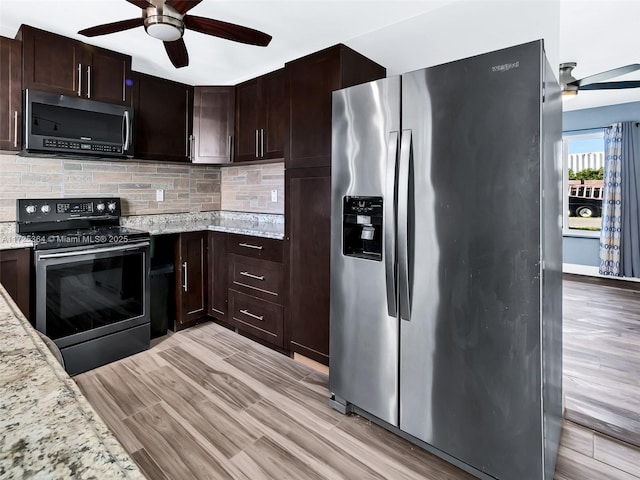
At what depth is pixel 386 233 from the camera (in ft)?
5.89

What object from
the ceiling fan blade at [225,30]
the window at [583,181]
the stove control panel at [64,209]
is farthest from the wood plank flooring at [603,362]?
the stove control panel at [64,209]

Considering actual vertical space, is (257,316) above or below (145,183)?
below

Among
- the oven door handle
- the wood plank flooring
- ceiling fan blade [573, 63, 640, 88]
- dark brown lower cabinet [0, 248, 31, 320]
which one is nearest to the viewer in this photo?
the wood plank flooring

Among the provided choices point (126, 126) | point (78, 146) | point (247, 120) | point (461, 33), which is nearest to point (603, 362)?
point (461, 33)

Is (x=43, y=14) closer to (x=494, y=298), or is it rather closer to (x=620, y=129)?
(x=494, y=298)

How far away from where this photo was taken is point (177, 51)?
215 cm

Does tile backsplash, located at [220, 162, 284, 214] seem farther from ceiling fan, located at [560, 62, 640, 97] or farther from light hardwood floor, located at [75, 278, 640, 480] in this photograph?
ceiling fan, located at [560, 62, 640, 97]

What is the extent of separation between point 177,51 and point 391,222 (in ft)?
5.33

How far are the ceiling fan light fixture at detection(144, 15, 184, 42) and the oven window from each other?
5.31 ft

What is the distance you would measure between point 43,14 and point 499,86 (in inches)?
110

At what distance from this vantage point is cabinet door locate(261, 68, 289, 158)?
119 inches

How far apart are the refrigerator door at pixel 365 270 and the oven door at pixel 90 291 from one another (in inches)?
65.9

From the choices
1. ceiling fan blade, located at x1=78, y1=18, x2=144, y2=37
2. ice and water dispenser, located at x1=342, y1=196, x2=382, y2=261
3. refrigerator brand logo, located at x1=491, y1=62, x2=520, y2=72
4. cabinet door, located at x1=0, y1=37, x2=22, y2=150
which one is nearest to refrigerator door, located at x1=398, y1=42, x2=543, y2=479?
refrigerator brand logo, located at x1=491, y1=62, x2=520, y2=72

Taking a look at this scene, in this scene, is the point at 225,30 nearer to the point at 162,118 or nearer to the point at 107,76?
the point at 107,76
